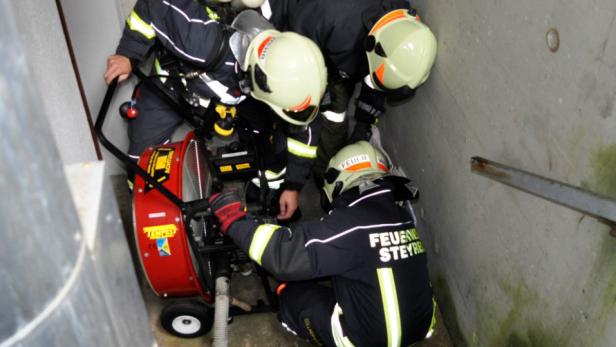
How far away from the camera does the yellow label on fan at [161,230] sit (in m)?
2.66

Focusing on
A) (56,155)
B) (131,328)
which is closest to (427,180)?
(131,328)

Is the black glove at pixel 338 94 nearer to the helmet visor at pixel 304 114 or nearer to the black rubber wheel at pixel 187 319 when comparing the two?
the helmet visor at pixel 304 114

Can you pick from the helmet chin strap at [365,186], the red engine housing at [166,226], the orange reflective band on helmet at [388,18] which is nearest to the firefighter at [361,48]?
the orange reflective band on helmet at [388,18]

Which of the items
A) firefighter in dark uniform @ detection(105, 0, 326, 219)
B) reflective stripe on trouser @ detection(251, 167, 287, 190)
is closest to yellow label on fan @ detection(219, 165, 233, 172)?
reflective stripe on trouser @ detection(251, 167, 287, 190)

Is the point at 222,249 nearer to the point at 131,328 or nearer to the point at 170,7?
the point at 170,7

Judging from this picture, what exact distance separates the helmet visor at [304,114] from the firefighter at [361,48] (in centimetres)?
44

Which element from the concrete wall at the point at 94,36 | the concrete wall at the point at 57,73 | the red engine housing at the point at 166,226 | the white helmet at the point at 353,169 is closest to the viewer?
the concrete wall at the point at 57,73

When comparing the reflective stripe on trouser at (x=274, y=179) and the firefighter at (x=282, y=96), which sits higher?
the firefighter at (x=282, y=96)

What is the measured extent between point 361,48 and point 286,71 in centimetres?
66

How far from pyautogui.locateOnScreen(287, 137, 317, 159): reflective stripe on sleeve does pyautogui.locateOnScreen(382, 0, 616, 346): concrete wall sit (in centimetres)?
72

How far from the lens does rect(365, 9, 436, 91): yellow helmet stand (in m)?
2.96

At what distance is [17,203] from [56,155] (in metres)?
0.08

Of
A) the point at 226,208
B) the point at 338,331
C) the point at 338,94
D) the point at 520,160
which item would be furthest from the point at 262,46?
the point at 338,331

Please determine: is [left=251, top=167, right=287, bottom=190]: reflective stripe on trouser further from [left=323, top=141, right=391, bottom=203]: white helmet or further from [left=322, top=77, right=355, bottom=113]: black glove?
[left=322, top=77, right=355, bottom=113]: black glove
